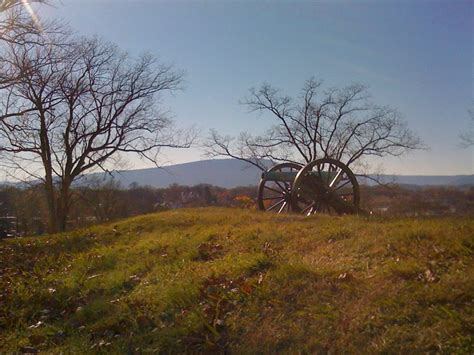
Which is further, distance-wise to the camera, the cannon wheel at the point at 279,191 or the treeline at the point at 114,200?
the treeline at the point at 114,200

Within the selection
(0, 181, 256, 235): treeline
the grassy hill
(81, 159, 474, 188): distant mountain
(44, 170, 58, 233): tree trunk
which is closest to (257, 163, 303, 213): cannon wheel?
the grassy hill

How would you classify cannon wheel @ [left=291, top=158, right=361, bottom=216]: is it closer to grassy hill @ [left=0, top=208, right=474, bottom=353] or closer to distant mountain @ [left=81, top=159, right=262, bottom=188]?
grassy hill @ [left=0, top=208, right=474, bottom=353]

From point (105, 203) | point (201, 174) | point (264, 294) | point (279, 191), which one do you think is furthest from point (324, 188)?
point (201, 174)

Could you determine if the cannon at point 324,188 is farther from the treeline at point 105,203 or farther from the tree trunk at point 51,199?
the treeline at point 105,203

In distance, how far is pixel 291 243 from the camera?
699 cm

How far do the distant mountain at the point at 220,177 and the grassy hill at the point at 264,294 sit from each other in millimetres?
13048

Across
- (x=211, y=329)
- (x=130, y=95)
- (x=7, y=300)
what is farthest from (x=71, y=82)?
(x=211, y=329)

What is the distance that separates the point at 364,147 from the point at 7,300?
23.7 metres

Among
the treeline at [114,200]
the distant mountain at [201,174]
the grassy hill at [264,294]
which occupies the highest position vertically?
the distant mountain at [201,174]

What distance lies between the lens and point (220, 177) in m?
51.6

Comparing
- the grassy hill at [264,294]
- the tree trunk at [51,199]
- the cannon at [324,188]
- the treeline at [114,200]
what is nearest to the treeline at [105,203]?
the treeline at [114,200]

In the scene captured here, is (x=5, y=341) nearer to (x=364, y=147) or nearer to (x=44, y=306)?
(x=44, y=306)

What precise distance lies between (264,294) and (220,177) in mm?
46833

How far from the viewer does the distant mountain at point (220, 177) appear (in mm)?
24375
